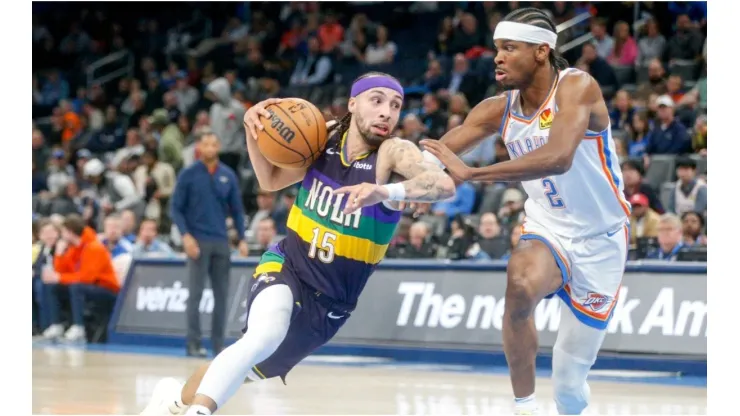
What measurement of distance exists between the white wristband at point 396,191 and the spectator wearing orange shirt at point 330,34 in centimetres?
1522

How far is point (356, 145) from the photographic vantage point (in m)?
6.16

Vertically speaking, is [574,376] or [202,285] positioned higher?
[574,376]

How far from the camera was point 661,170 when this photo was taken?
14.1 meters

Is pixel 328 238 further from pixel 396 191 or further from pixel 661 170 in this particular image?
pixel 661 170

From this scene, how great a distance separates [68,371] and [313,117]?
220 inches

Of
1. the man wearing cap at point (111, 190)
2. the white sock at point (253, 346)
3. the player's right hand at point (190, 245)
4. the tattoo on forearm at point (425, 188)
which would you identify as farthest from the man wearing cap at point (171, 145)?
the tattoo on forearm at point (425, 188)

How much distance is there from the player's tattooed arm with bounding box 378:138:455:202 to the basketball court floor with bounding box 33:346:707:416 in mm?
2629

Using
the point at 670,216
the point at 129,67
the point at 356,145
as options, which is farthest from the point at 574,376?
the point at 129,67

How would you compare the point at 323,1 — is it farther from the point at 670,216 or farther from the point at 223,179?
the point at 670,216

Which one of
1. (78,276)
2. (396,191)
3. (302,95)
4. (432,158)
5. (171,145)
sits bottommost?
(78,276)

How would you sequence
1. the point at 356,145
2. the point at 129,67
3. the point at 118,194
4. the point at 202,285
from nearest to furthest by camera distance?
the point at 356,145 → the point at 202,285 → the point at 118,194 → the point at 129,67

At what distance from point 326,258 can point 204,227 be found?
6.17 metres

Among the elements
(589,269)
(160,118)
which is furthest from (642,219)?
(160,118)

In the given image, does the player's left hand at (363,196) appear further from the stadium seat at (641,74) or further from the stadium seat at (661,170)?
the stadium seat at (641,74)
